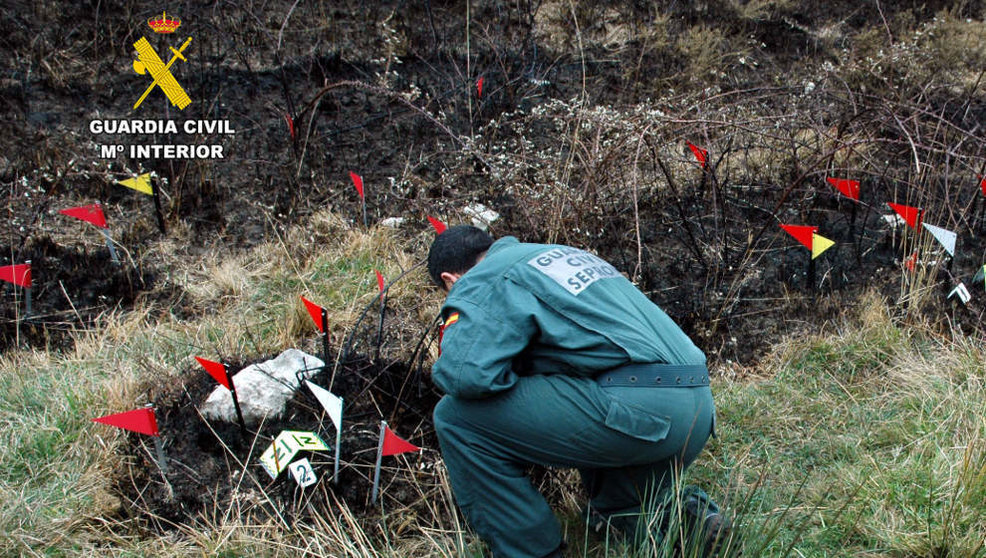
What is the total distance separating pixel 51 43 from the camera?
18.2ft

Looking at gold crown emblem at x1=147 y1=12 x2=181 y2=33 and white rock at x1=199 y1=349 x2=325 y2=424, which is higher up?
gold crown emblem at x1=147 y1=12 x2=181 y2=33

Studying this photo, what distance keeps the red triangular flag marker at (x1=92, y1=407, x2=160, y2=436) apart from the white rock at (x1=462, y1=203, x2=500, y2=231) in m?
2.18

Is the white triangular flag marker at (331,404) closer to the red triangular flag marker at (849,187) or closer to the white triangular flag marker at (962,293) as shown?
the red triangular flag marker at (849,187)

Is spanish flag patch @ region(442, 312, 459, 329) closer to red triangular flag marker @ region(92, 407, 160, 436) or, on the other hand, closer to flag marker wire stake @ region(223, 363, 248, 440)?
flag marker wire stake @ region(223, 363, 248, 440)

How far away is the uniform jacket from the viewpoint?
7.41ft

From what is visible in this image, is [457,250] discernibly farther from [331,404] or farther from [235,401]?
[235,401]

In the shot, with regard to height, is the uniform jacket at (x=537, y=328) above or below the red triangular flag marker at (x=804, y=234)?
above

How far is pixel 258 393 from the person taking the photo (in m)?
3.11

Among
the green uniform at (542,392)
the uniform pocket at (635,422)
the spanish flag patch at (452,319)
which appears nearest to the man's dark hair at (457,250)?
the green uniform at (542,392)

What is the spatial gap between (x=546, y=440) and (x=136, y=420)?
54.5 inches

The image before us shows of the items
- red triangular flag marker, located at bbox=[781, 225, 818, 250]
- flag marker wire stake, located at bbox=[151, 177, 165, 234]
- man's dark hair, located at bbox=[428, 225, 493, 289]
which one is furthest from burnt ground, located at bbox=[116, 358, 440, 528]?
red triangular flag marker, located at bbox=[781, 225, 818, 250]

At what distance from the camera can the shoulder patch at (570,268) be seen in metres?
2.34

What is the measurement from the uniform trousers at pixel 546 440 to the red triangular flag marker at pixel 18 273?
7.96ft

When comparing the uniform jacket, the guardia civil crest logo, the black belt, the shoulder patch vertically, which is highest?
the guardia civil crest logo
